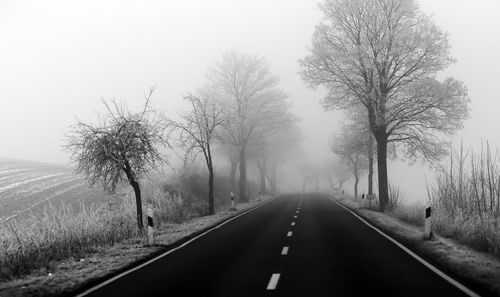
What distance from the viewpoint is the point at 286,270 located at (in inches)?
392

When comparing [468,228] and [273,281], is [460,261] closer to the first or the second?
[273,281]

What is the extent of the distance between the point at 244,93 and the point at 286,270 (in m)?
34.4

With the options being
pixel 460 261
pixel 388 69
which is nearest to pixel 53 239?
pixel 460 261

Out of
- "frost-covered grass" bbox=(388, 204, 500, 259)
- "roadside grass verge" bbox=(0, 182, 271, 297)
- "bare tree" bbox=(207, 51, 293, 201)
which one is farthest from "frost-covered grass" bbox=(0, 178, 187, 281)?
"bare tree" bbox=(207, 51, 293, 201)

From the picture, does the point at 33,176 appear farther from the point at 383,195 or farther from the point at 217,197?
the point at 383,195

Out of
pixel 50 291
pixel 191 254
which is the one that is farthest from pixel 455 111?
pixel 50 291

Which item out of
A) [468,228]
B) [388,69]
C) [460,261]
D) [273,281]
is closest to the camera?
[273,281]

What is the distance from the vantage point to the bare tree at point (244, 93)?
139ft

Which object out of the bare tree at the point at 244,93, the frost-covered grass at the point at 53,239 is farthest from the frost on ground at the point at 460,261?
the bare tree at the point at 244,93

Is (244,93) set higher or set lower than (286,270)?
higher

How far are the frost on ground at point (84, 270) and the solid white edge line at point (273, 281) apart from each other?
3522 mm

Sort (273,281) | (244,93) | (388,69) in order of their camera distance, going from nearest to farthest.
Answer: (273,281), (388,69), (244,93)

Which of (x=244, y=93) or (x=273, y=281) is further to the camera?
→ (x=244, y=93)

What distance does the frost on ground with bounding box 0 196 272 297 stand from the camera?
830 centimetres
